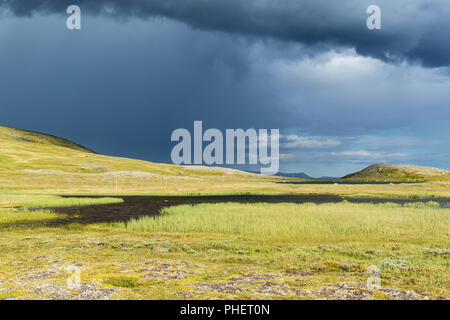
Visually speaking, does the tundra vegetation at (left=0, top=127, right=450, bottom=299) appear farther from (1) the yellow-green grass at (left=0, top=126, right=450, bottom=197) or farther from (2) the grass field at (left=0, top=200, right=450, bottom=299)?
(1) the yellow-green grass at (left=0, top=126, right=450, bottom=197)

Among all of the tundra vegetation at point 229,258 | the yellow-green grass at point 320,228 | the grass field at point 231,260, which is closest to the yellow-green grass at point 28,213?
the tundra vegetation at point 229,258

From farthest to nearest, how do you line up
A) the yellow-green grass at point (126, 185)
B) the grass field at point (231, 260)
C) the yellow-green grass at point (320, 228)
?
the yellow-green grass at point (126, 185)
the yellow-green grass at point (320, 228)
the grass field at point (231, 260)

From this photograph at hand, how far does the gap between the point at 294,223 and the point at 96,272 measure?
22419 millimetres

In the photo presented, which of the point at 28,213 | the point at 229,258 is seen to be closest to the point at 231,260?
the point at 229,258

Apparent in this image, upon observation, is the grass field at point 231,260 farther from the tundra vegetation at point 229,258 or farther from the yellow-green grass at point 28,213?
the yellow-green grass at point 28,213

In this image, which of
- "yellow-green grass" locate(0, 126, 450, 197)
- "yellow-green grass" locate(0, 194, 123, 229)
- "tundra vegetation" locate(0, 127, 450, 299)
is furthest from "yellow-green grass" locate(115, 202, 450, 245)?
"yellow-green grass" locate(0, 126, 450, 197)

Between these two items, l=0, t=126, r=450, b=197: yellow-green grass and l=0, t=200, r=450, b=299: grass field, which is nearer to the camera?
l=0, t=200, r=450, b=299: grass field

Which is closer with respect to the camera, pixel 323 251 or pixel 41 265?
pixel 41 265

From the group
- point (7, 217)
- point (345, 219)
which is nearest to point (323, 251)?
point (345, 219)

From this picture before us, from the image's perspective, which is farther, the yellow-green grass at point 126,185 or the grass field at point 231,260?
the yellow-green grass at point 126,185

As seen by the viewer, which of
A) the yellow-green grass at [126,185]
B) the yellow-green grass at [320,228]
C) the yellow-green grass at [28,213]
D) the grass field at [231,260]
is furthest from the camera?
the yellow-green grass at [126,185]

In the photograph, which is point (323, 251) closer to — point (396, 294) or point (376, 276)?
point (376, 276)

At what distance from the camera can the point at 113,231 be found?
1211 inches

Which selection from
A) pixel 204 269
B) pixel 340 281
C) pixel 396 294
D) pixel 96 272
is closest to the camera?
pixel 396 294
